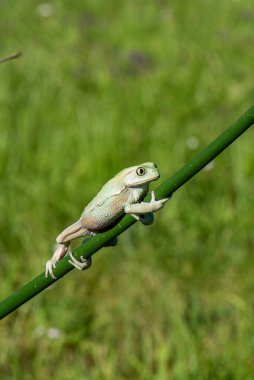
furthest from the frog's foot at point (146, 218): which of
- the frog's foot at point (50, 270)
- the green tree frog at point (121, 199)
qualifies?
the frog's foot at point (50, 270)

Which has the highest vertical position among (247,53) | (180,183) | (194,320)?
(180,183)

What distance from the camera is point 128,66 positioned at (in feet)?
14.1

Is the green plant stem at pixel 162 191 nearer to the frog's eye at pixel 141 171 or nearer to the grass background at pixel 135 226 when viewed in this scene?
the frog's eye at pixel 141 171

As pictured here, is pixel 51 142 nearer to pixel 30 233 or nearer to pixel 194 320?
pixel 30 233

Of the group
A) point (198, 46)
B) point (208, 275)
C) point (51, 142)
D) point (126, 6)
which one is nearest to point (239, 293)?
point (208, 275)

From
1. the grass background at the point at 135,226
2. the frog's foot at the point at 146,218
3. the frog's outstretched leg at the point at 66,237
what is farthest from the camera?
the grass background at the point at 135,226

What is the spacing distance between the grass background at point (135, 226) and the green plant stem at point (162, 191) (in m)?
1.26

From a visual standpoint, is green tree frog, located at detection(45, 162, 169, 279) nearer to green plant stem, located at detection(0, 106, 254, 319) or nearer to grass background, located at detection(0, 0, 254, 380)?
green plant stem, located at detection(0, 106, 254, 319)

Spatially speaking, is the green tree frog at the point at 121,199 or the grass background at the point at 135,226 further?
the grass background at the point at 135,226

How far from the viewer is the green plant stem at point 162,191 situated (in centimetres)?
59

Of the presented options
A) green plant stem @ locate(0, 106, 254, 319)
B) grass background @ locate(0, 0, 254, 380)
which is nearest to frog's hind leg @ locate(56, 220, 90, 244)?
green plant stem @ locate(0, 106, 254, 319)

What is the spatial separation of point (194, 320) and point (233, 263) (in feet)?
1.55

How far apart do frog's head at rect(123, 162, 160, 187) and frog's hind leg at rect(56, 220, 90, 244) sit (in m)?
0.10

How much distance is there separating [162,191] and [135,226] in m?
2.07
